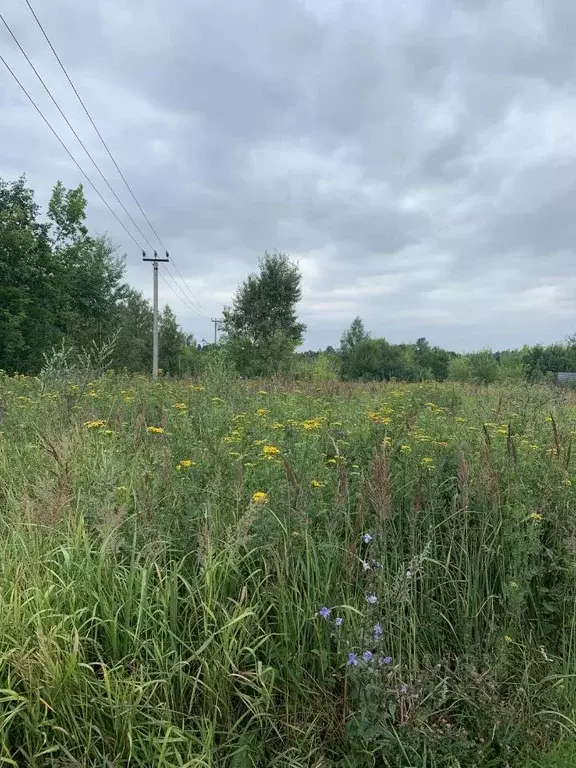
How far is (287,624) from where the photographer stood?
2.02 m

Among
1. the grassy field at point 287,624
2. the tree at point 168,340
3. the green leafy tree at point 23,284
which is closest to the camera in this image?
the grassy field at point 287,624

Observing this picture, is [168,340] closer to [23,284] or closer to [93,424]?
[23,284]

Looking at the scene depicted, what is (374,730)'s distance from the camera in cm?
166

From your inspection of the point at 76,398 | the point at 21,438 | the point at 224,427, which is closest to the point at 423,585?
the point at 224,427

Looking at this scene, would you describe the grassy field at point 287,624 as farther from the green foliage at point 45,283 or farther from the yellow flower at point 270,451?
the green foliage at point 45,283

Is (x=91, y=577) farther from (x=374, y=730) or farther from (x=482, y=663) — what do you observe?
(x=482, y=663)

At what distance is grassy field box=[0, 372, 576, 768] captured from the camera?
1.72 metres

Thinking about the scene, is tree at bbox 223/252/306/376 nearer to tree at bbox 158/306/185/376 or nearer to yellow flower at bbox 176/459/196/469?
tree at bbox 158/306/185/376

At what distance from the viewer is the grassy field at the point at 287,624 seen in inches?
67.7

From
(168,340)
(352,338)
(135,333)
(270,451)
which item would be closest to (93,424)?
(270,451)

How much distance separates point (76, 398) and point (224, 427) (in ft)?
5.23

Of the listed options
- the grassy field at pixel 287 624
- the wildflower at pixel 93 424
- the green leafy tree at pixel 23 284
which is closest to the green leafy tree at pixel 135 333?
the green leafy tree at pixel 23 284

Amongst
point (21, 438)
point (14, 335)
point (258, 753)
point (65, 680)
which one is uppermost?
point (14, 335)

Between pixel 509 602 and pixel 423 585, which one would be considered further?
pixel 423 585
